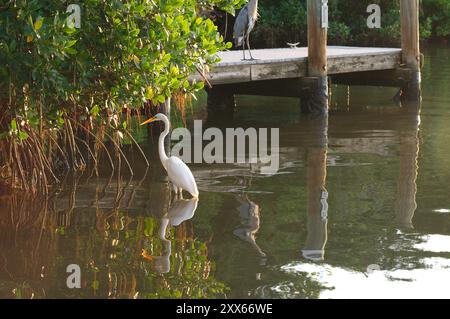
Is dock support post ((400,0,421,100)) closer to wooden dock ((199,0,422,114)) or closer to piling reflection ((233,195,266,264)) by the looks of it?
wooden dock ((199,0,422,114))

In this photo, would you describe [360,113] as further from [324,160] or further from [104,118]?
[104,118]

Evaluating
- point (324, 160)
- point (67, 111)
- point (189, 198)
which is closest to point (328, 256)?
point (189, 198)

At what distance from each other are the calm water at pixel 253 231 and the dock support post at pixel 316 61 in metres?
2.66

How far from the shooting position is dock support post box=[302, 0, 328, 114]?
16.2 m

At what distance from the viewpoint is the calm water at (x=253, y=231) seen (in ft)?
24.7

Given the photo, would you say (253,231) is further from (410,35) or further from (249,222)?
(410,35)

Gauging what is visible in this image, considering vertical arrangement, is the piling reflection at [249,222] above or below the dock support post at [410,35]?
below

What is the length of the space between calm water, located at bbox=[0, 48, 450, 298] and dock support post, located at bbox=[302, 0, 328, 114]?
2657mm

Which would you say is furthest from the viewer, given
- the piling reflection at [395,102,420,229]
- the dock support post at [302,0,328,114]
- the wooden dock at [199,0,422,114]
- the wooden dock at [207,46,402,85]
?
the dock support post at [302,0,328,114]

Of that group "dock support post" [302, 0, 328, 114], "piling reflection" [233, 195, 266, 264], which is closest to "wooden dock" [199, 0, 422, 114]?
"dock support post" [302, 0, 328, 114]

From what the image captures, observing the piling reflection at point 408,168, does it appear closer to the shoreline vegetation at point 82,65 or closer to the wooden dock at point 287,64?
the wooden dock at point 287,64

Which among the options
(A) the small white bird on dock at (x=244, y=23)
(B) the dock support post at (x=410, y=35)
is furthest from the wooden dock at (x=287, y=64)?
(A) the small white bird on dock at (x=244, y=23)

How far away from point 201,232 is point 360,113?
9.76m

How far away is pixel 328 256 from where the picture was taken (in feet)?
27.1
